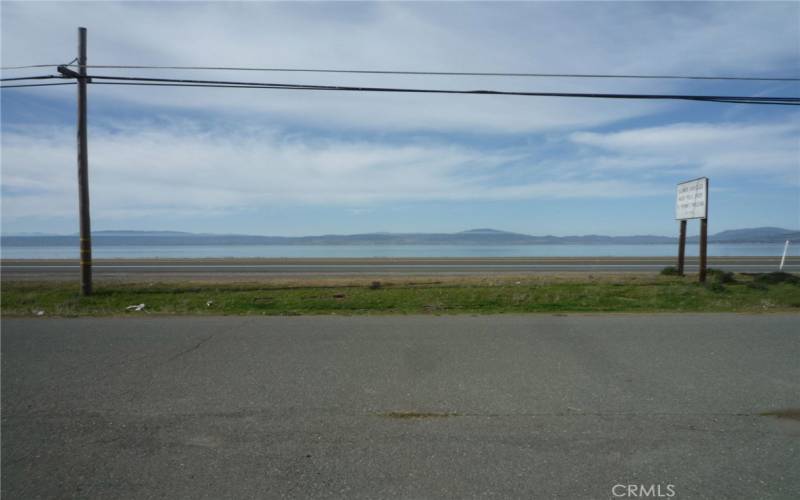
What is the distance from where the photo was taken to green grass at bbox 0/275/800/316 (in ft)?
35.7

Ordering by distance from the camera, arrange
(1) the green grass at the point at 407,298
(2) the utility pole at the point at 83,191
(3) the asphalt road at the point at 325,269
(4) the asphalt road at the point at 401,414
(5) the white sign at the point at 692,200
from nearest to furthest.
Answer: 1. (4) the asphalt road at the point at 401,414
2. (1) the green grass at the point at 407,298
3. (2) the utility pole at the point at 83,191
4. (5) the white sign at the point at 692,200
5. (3) the asphalt road at the point at 325,269

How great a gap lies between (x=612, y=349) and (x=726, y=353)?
4.84ft

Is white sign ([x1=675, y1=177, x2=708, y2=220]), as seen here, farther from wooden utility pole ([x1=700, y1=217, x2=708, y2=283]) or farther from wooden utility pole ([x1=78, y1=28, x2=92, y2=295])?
wooden utility pole ([x1=78, y1=28, x2=92, y2=295])

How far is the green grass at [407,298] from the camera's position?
10.9m

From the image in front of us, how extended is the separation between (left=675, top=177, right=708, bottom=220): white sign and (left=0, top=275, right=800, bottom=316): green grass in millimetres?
2640

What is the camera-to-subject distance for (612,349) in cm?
685

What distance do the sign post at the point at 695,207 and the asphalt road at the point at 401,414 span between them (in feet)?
28.7

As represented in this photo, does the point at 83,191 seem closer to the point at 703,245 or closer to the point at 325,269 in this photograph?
the point at 325,269

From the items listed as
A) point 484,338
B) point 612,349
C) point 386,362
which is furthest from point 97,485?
point 612,349

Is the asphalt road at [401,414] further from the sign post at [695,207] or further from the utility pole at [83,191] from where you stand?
the sign post at [695,207]

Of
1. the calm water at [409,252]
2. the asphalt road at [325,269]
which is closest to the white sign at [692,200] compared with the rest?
the asphalt road at [325,269]

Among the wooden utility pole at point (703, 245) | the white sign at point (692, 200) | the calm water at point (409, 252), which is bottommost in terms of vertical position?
the calm water at point (409, 252)

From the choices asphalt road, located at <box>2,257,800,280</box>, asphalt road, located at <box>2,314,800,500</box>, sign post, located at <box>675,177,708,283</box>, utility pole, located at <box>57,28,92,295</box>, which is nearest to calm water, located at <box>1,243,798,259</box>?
asphalt road, located at <box>2,257,800,280</box>

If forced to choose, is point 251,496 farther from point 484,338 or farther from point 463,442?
point 484,338
